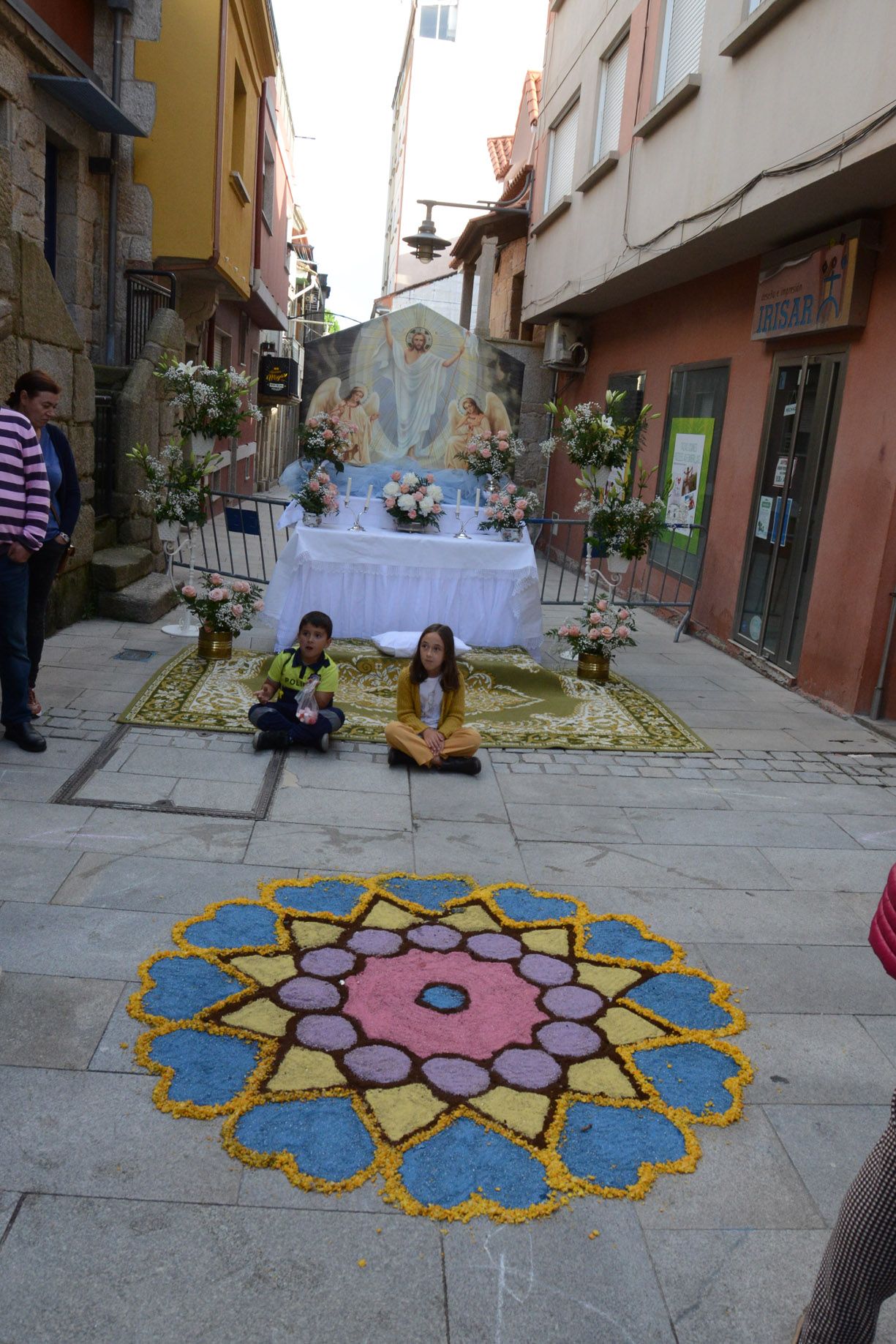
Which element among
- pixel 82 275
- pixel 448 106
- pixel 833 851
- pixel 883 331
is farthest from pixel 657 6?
pixel 448 106

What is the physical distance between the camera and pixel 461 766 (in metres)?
6.26

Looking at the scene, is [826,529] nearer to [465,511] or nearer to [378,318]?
[465,511]

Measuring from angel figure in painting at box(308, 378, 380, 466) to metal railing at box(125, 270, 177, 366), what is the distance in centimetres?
314

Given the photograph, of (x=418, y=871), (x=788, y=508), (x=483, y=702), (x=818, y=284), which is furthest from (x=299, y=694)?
(x=818, y=284)

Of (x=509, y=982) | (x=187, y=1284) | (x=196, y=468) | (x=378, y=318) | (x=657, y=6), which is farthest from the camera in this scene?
(x=657, y=6)

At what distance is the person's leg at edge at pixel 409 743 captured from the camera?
6.20 m

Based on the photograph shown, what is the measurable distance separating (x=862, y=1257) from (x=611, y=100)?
14223 millimetres

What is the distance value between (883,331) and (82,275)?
807 cm

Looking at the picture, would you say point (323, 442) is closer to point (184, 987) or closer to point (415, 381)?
point (415, 381)

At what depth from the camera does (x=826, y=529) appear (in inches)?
334

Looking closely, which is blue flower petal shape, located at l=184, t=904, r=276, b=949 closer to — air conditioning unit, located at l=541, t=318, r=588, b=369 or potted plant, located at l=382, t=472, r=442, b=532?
potted plant, located at l=382, t=472, r=442, b=532

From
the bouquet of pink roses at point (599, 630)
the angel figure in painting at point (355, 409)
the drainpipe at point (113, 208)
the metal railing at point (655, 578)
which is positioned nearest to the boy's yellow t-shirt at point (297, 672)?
the bouquet of pink roses at point (599, 630)

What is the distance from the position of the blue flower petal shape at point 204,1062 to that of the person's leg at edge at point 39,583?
341cm

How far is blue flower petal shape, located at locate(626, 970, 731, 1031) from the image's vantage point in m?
3.72
